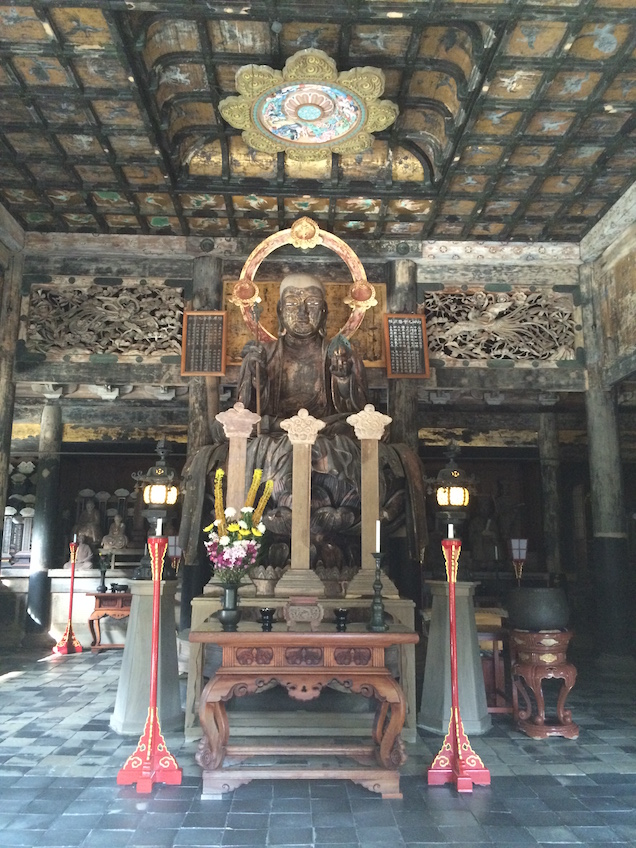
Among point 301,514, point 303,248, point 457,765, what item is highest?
point 303,248

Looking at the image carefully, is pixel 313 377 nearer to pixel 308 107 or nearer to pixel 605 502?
pixel 308 107

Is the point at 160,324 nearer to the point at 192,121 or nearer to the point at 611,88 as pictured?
the point at 192,121

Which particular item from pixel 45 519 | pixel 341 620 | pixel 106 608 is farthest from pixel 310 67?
pixel 45 519

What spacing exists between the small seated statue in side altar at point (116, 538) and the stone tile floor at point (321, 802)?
5918 millimetres

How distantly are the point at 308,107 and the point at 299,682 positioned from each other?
14.9ft

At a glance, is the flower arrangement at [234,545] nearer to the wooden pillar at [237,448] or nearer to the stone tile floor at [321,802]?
the wooden pillar at [237,448]

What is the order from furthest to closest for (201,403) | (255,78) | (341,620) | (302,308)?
(201,403) < (302,308) < (255,78) < (341,620)

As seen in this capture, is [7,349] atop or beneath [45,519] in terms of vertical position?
atop

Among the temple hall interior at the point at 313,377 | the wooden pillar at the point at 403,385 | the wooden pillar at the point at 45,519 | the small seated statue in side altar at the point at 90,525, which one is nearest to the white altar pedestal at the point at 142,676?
the temple hall interior at the point at 313,377

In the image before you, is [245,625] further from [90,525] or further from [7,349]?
[90,525]

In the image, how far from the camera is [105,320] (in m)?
7.21

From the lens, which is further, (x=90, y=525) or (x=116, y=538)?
(x=90, y=525)

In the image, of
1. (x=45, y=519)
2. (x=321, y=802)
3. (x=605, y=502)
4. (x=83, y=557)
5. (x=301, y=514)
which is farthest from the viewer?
(x=83, y=557)

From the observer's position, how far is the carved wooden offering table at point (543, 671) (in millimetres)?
4238
